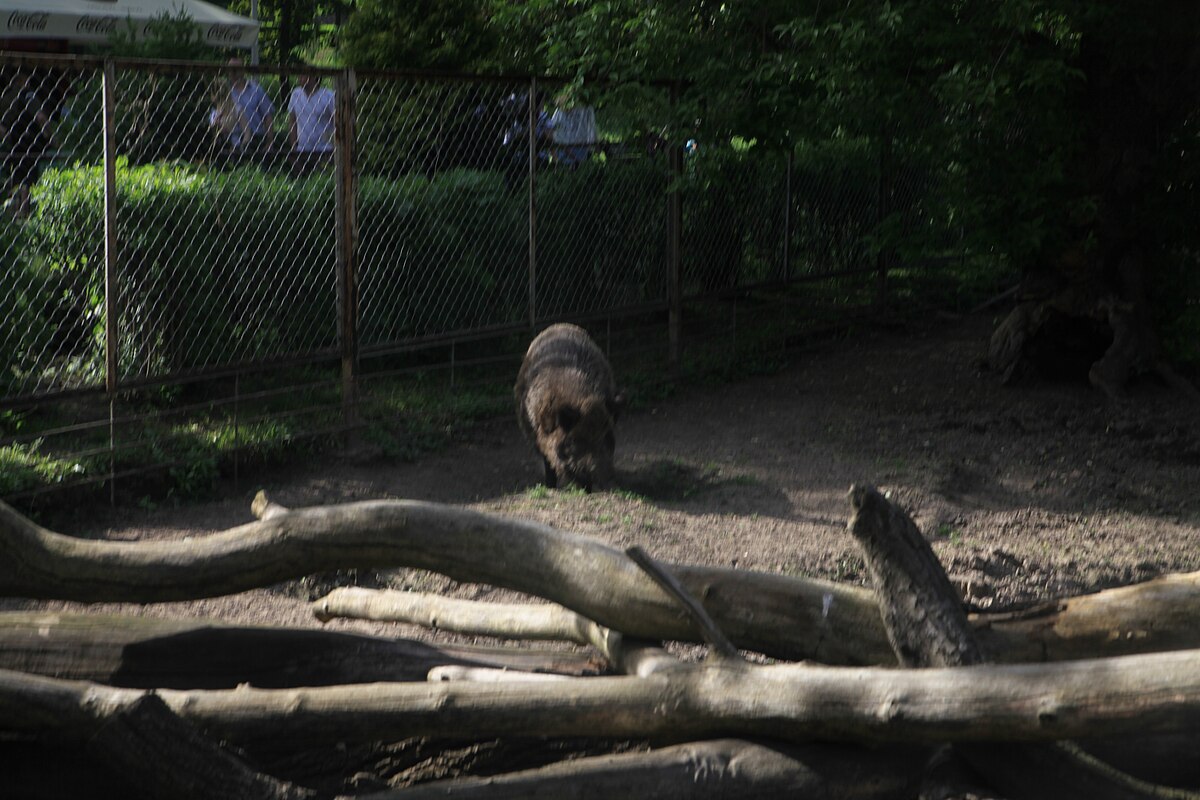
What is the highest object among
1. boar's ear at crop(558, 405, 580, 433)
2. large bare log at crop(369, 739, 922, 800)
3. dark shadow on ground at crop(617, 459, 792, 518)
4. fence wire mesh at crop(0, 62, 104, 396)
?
fence wire mesh at crop(0, 62, 104, 396)

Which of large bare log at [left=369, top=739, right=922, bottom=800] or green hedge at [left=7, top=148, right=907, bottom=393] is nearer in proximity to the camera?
large bare log at [left=369, top=739, right=922, bottom=800]

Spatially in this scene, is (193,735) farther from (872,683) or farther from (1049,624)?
(1049,624)

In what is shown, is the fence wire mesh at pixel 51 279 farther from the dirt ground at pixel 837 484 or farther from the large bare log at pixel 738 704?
the large bare log at pixel 738 704

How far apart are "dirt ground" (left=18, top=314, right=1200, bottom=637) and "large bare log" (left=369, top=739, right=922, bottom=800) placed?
6.12 feet

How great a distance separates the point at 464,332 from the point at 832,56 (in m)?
3.07

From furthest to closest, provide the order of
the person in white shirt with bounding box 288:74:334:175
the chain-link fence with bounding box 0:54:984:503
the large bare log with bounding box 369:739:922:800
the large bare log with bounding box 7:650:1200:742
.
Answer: the person in white shirt with bounding box 288:74:334:175, the chain-link fence with bounding box 0:54:984:503, the large bare log with bounding box 369:739:922:800, the large bare log with bounding box 7:650:1200:742

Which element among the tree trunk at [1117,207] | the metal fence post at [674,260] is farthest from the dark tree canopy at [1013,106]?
the metal fence post at [674,260]

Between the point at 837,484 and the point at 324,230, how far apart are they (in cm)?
382

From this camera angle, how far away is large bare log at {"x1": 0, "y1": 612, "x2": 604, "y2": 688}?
409 cm

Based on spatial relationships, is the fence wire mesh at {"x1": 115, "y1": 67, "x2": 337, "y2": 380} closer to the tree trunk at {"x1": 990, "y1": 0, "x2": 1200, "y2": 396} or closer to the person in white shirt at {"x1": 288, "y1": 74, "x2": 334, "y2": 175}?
the person in white shirt at {"x1": 288, "y1": 74, "x2": 334, "y2": 175}

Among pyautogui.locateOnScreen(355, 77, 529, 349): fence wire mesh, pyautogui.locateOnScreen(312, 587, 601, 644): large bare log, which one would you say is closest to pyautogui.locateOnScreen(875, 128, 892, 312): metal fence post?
pyautogui.locateOnScreen(355, 77, 529, 349): fence wire mesh

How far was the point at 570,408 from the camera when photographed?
7871 mm

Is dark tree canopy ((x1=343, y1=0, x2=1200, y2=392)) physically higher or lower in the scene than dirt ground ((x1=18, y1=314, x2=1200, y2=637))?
higher

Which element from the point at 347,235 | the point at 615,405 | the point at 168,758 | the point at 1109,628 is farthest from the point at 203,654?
the point at 347,235
